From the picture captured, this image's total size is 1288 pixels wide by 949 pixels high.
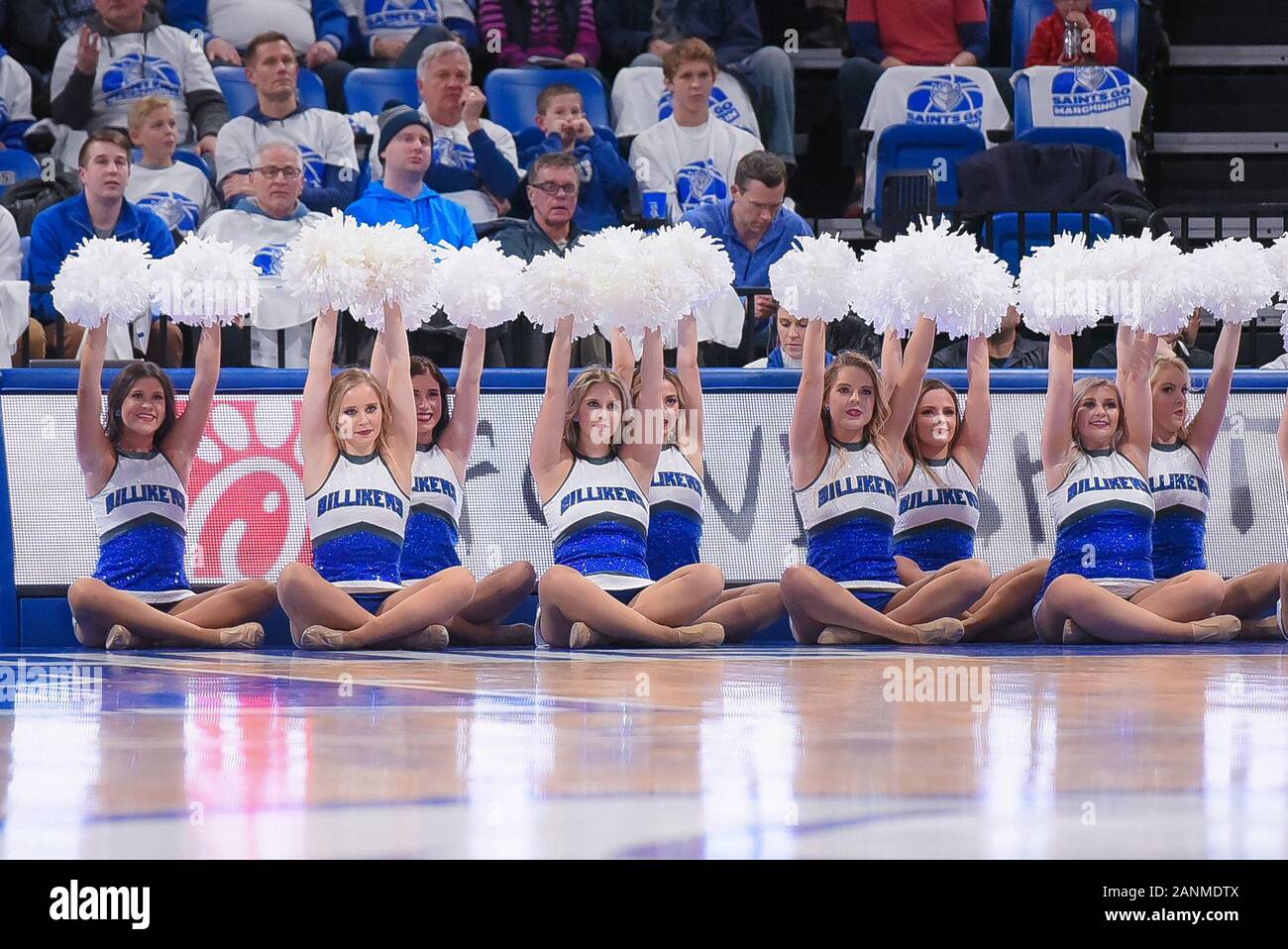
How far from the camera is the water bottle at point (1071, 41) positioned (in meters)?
8.21

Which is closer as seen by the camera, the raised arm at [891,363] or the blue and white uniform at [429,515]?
the blue and white uniform at [429,515]

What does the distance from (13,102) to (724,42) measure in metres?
3.57

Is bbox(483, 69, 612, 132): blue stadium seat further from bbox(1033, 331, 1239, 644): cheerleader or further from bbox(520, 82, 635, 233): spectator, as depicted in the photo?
bbox(1033, 331, 1239, 644): cheerleader

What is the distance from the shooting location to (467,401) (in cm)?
530

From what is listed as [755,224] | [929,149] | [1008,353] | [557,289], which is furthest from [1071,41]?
[557,289]

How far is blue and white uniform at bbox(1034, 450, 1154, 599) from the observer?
17.2 feet

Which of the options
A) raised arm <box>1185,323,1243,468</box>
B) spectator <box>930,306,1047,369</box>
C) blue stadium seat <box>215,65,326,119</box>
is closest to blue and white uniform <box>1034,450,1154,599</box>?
raised arm <box>1185,323,1243,468</box>

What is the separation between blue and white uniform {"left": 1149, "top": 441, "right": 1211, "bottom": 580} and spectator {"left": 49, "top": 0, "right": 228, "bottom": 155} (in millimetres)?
4703

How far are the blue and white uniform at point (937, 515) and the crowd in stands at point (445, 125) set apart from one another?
77 centimetres

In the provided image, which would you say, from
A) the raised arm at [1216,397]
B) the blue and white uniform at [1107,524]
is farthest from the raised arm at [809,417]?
the raised arm at [1216,397]

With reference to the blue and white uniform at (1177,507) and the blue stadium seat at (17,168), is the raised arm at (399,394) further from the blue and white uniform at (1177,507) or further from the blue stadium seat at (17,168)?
the blue stadium seat at (17,168)

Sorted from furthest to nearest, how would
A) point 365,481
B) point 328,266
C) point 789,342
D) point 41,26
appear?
point 41,26 < point 789,342 < point 365,481 < point 328,266

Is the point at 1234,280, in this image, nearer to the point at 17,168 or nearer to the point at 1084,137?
the point at 1084,137

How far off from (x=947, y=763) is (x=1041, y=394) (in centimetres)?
364
